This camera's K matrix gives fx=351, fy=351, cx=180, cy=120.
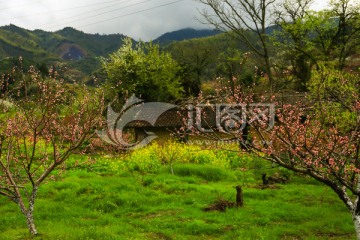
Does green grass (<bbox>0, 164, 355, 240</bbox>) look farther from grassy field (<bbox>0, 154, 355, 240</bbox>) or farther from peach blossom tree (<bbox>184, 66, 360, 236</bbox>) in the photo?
peach blossom tree (<bbox>184, 66, 360, 236</bbox>)

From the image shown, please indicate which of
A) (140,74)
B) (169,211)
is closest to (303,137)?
(169,211)

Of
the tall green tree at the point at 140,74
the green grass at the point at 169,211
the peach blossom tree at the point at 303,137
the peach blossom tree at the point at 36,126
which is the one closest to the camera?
the peach blossom tree at the point at 303,137

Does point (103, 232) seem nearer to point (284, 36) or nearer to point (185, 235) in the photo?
point (185, 235)

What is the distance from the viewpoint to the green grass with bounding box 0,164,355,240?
12.0 metres

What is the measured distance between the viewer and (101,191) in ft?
57.0

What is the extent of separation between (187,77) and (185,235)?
4915 centimetres

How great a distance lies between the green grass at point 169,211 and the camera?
1201 centimetres

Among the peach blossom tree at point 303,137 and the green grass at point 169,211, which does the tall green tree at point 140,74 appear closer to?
the green grass at point 169,211

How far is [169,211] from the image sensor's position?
14.9 m

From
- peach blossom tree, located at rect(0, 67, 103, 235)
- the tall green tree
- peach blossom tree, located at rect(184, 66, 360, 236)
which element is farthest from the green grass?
the tall green tree

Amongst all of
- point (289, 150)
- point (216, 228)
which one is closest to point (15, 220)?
point (216, 228)

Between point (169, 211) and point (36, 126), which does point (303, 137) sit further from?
point (36, 126)

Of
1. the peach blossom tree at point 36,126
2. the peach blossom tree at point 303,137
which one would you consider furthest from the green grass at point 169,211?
the peach blossom tree at point 303,137

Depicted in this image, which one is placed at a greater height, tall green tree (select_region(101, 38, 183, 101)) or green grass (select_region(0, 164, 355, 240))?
tall green tree (select_region(101, 38, 183, 101))
